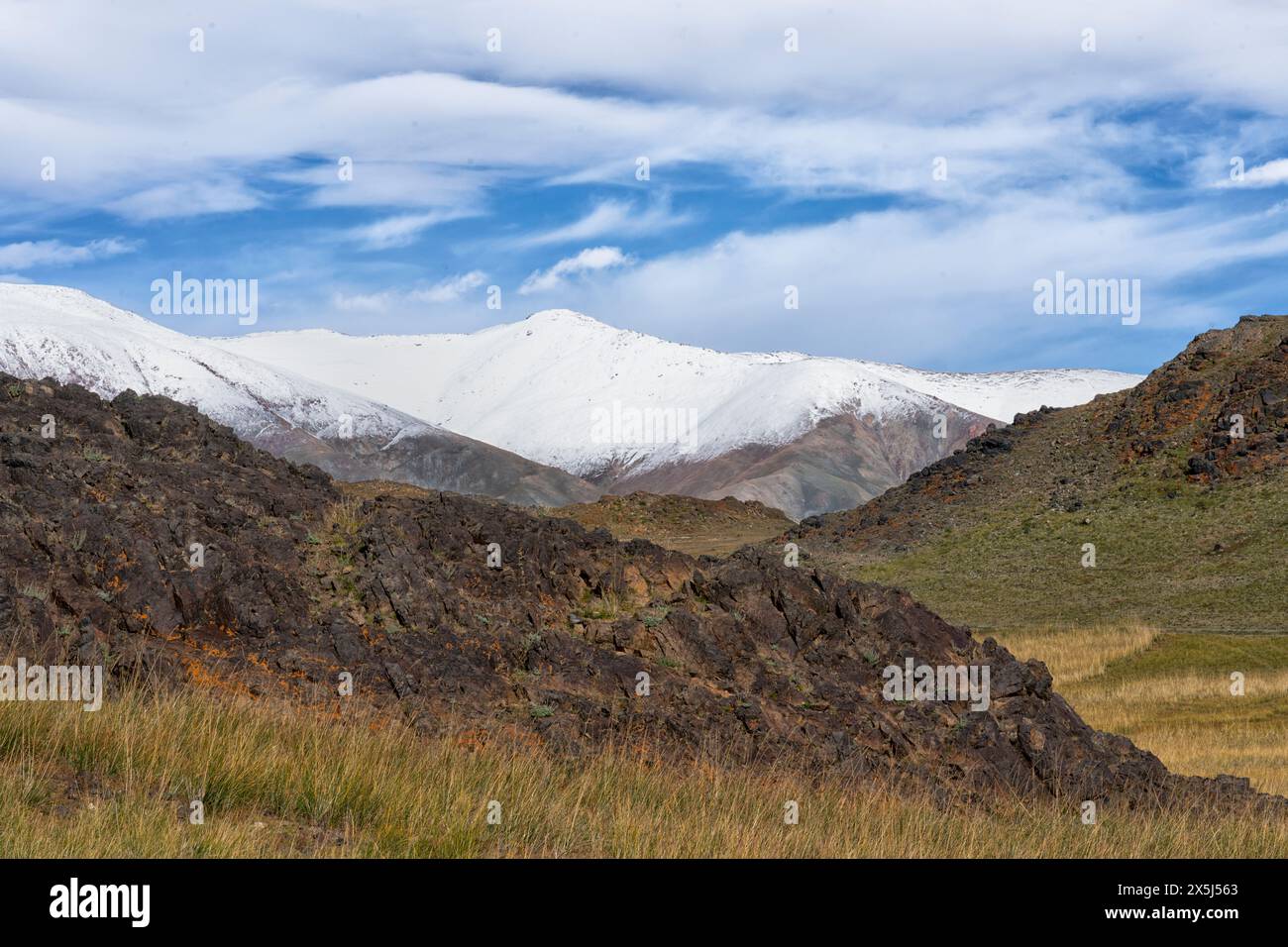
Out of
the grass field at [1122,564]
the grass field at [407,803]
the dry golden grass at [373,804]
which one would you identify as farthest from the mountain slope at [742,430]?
the dry golden grass at [373,804]

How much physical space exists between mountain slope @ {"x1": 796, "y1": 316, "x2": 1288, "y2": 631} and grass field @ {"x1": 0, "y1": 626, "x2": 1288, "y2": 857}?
28.1 meters

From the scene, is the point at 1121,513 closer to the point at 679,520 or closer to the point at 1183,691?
the point at 1183,691

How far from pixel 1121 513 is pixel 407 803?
169 ft

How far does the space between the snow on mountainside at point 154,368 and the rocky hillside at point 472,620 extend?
91870 millimetres

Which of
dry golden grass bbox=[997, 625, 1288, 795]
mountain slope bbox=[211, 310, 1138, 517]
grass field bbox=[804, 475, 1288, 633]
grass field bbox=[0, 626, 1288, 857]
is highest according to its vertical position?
mountain slope bbox=[211, 310, 1138, 517]

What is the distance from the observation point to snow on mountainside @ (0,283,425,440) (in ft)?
365

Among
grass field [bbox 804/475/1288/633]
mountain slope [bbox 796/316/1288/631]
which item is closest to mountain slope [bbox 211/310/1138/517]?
mountain slope [bbox 796/316/1288/631]

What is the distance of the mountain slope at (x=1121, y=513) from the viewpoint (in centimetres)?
4275

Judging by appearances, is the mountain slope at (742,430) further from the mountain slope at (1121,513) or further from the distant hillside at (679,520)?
the mountain slope at (1121,513)

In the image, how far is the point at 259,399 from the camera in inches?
5069

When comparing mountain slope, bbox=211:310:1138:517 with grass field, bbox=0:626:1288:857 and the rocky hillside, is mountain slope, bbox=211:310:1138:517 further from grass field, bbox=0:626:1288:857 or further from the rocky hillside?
grass field, bbox=0:626:1288:857

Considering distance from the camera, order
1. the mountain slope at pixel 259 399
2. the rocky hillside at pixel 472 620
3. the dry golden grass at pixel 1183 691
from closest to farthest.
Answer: the rocky hillside at pixel 472 620
the dry golden grass at pixel 1183 691
the mountain slope at pixel 259 399
